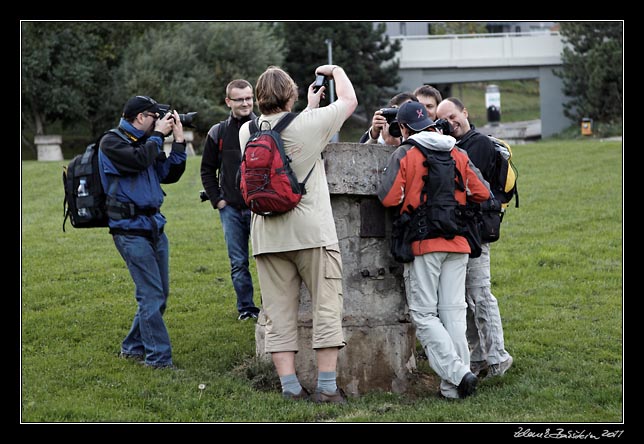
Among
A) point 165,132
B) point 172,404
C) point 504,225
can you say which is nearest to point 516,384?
point 172,404

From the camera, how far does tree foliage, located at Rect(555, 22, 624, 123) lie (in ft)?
119

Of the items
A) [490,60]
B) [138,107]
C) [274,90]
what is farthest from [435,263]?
[490,60]

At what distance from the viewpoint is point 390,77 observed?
4150cm

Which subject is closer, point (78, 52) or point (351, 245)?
point (351, 245)

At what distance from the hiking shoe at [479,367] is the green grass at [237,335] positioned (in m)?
0.26

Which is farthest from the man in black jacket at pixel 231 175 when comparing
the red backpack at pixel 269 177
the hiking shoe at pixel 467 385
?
the hiking shoe at pixel 467 385

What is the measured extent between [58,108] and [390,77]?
48.2 ft

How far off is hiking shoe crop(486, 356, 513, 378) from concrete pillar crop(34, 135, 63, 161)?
86.3ft

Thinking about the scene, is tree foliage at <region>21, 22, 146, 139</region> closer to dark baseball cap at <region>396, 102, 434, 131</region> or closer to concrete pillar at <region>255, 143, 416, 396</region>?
concrete pillar at <region>255, 143, 416, 396</region>

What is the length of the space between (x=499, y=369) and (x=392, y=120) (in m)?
2.18

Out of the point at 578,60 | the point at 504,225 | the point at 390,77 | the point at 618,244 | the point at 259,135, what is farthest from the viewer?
the point at 390,77

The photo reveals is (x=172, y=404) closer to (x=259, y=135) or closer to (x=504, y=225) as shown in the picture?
(x=259, y=135)

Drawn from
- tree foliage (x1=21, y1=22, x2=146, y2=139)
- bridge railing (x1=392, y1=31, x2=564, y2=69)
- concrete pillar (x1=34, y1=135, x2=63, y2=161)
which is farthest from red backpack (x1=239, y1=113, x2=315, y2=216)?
bridge railing (x1=392, y1=31, x2=564, y2=69)

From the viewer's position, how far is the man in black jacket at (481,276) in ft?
23.5
